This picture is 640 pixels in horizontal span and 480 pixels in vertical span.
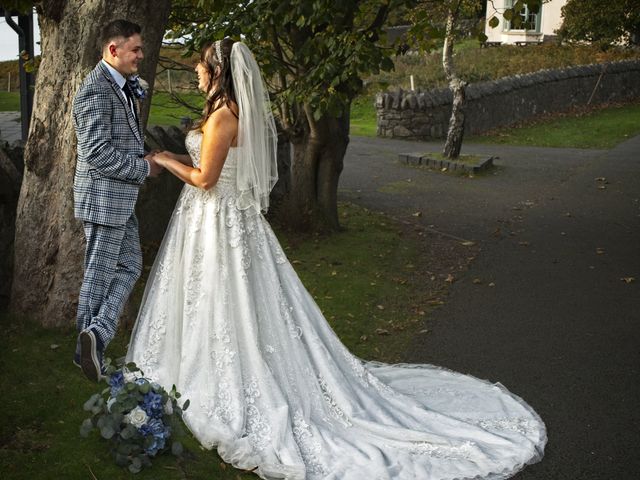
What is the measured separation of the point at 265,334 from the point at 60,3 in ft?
10.0

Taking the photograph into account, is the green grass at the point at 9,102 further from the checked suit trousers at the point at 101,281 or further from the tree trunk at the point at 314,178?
the checked suit trousers at the point at 101,281

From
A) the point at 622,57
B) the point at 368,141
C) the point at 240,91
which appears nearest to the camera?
the point at 240,91

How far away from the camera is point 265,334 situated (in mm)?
6035

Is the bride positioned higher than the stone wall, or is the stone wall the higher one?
the stone wall

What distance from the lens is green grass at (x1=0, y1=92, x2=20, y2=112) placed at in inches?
1003

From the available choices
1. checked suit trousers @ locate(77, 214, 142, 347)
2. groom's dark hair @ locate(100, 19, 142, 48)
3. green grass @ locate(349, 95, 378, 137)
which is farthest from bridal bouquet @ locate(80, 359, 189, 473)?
green grass @ locate(349, 95, 378, 137)

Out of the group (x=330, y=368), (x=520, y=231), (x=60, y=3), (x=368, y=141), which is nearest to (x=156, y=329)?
(x=330, y=368)

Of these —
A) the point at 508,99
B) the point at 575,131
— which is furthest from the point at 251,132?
the point at 508,99

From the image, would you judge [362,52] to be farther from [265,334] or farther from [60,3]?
[265,334]

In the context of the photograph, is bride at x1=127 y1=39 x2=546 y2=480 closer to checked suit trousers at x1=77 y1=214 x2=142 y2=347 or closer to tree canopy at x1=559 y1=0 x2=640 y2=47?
checked suit trousers at x1=77 y1=214 x2=142 y2=347

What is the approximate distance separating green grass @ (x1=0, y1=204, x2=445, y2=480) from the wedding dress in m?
0.42

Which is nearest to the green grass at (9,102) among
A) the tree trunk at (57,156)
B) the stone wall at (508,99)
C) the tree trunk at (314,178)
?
the stone wall at (508,99)

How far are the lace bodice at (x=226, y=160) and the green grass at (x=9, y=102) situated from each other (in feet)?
67.9

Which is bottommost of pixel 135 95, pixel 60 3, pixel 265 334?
pixel 265 334
